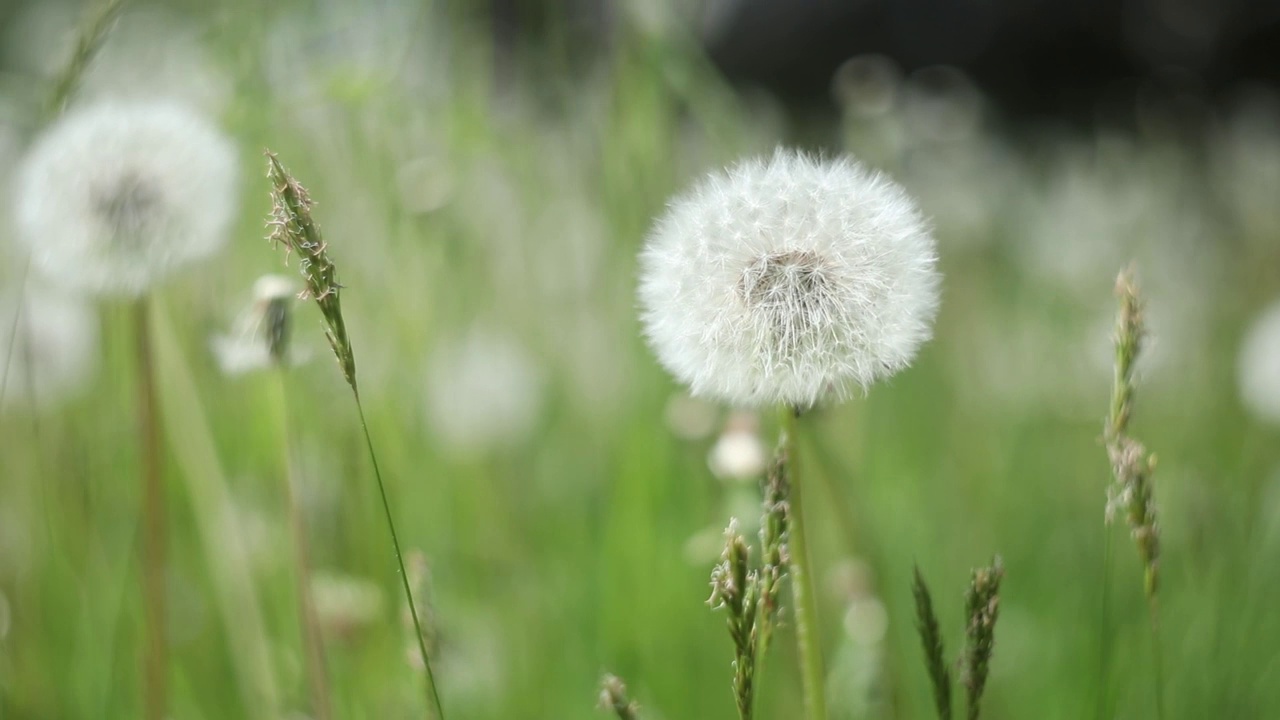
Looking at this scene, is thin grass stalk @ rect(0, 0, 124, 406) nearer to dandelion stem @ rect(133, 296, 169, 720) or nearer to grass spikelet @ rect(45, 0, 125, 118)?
grass spikelet @ rect(45, 0, 125, 118)

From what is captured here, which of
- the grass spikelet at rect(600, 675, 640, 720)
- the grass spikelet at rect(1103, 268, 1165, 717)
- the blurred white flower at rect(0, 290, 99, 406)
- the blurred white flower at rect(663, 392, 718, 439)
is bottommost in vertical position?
the grass spikelet at rect(600, 675, 640, 720)

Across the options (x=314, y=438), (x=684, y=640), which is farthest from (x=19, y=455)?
(x=684, y=640)

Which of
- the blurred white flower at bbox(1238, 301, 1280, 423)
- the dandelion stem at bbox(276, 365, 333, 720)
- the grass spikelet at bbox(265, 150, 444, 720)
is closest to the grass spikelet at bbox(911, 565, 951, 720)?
the grass spikelet at bbox(265, 150, 444, 720)

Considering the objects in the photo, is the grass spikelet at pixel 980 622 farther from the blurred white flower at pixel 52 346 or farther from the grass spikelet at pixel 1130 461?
the blurred white flower at pixel 52 346

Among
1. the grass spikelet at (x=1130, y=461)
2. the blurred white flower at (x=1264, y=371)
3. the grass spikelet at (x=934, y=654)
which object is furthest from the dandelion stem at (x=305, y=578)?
the blurred white flower at (x=1264, y=371)

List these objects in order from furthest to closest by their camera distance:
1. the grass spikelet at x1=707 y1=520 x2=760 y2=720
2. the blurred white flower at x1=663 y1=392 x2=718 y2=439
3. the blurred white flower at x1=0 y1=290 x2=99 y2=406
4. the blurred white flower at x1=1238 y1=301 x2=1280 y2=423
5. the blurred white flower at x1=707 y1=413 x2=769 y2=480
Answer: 1. the blurred white flower at x1=1238 y1=301 x2=1280 y2=423
2. the blurred white flower at x1=0 y1=290 x2=99 y2=406
3. the blurred white flower at x1=663 y1=392 x2=718 y2=439
4. the blurred white flower at x1=707 y1=413 x2=769 y2=480
5. the grass spikelet at x1=707 y1=520 x2=760 y2=720

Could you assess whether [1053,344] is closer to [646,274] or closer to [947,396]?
[947,396]

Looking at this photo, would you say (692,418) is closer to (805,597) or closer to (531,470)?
(805,597)
